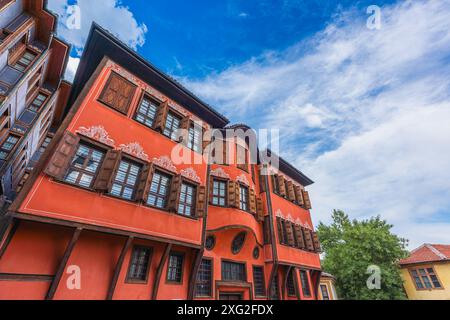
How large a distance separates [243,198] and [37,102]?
15802 mm

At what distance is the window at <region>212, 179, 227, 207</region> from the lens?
40.9ft

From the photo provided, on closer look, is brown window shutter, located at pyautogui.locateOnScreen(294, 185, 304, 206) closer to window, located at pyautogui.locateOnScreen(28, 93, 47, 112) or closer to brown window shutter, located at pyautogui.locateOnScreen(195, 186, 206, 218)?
brown window shutter, located at pyautogui.locateOnScreen(195, 186, 206, 218)

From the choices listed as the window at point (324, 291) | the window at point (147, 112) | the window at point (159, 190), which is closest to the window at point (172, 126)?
the window at point (147, 112)

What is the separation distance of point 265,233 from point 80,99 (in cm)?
1258

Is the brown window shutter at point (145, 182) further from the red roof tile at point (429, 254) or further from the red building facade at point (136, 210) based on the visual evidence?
the red roof tile at point (429, 254)

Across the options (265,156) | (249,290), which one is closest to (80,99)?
(249,290)

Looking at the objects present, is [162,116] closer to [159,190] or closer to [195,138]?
[195,138]

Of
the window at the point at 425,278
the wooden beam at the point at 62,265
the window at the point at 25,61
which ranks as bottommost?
the wooden beam at the point at 62,265

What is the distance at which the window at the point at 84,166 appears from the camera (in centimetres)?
720

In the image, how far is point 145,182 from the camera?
27.3 ft

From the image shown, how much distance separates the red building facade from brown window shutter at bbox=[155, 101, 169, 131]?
0.06 m

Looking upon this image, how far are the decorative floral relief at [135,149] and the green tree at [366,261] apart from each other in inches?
845

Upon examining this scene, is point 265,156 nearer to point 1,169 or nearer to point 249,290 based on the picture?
point 249,290
